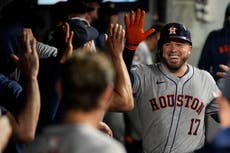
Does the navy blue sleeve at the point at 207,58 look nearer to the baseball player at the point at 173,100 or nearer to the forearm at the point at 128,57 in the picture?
the baseball player at the point at 173,100

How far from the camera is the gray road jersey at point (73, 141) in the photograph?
3.06m

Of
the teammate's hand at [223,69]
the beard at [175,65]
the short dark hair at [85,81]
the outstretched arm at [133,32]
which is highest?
the short dark hair at [85,81]

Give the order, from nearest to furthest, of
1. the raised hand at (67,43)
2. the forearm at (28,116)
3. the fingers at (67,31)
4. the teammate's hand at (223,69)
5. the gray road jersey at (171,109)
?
the forearm at (28,116), the raised hand at (67,43), the fingers at (67,31), the gray road jersey at (171,109), the teammate's hand at (223,69)

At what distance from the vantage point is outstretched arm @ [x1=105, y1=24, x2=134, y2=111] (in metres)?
4.82

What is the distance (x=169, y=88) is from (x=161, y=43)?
1.17ft

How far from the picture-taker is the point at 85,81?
3131mm


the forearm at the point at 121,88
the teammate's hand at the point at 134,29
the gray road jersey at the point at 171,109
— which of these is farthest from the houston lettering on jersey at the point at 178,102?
the forearm at the point at 121,88

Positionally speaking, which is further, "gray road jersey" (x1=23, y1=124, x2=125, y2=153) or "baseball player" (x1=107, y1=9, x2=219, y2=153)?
"baseball player" (x1=107, y1=9, x2=219, y2=153)

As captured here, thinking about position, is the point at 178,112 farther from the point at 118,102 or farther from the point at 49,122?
the point at 49,122

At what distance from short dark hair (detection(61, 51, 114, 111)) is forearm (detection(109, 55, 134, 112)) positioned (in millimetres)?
1595

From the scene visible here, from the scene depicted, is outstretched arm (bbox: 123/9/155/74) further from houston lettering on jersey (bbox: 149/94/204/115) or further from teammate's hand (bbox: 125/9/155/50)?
houston lettering on jersey (bbox: 149/94/204/115)

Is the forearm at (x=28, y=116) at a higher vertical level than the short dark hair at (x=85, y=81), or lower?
lower

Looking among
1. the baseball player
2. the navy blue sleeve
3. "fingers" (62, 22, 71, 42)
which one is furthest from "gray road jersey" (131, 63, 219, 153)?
the navy blue sleeve

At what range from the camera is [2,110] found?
4.05 meters
